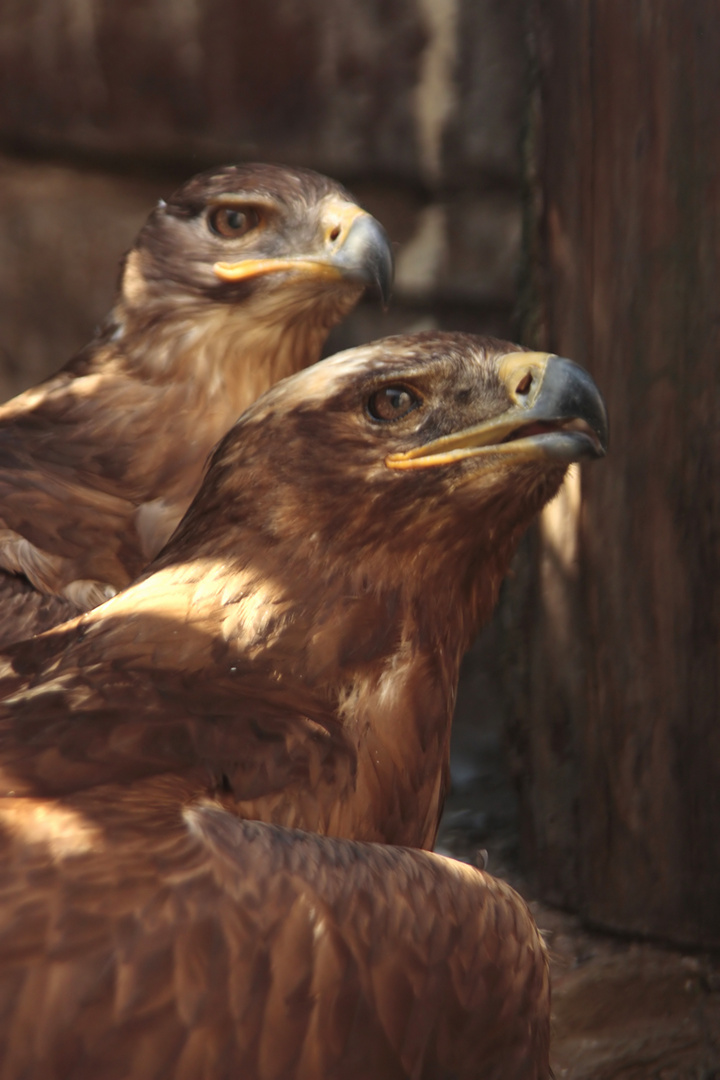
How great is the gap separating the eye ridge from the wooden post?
152 centimetres

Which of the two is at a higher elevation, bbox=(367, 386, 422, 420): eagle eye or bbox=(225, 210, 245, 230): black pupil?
bbox=(225, 210, 245, 230): black pupil

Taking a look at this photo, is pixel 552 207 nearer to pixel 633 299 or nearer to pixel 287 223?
pixel 633 299

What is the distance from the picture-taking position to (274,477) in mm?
2221

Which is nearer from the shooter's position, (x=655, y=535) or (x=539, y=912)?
(x=655, y=535)

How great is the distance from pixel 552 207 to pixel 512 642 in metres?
1.40

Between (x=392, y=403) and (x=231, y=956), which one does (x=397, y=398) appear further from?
(x=231, y=956)

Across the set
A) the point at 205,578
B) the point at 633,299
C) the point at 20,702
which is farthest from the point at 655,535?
the point at 20,702

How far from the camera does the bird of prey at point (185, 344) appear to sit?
3174 millimetres

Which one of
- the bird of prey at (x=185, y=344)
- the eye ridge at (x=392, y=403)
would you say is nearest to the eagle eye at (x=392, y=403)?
the eye ridge at (x=392, y=403)

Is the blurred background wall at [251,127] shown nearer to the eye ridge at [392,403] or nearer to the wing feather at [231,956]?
the eye ridge at [392,403]

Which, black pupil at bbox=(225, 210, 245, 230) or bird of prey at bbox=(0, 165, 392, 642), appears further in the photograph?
black pupil at bbox=(225, 210, 245, 230)

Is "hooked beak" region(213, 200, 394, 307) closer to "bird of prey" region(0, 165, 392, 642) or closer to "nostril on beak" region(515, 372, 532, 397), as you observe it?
"bird of prey" region(0, 165, 392, 642)

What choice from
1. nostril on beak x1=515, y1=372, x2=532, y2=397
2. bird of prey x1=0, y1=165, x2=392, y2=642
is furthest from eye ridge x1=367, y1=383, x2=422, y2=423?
bird of prey x1=0, y1=165, x2=392, y2=642

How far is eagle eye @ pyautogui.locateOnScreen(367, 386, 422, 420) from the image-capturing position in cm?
226
